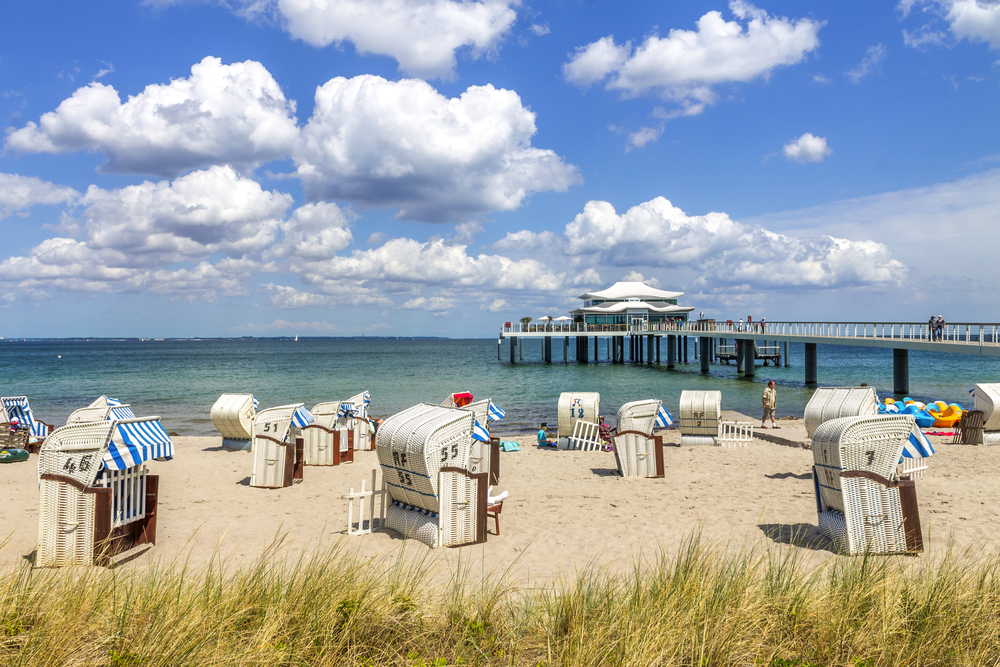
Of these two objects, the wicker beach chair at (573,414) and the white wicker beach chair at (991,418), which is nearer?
the white wicker beach chair at (991,418)

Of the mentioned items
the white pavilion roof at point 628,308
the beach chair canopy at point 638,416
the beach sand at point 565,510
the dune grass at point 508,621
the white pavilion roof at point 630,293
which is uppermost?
the white pavilion roof at point 630,293

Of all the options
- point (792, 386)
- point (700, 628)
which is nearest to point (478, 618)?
point (700, 628)

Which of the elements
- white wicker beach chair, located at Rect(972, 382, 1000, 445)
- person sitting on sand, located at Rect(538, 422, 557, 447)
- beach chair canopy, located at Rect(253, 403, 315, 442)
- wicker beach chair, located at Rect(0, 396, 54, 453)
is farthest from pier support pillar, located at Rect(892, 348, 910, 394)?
wicker beach chair, located at Rect(0, 396, 54, 453)

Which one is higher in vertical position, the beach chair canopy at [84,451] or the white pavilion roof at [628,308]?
the white pavilion roof at [628,308]

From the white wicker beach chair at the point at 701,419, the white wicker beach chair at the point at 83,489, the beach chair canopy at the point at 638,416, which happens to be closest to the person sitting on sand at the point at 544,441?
the white wicker beach chair at the point at 701,419

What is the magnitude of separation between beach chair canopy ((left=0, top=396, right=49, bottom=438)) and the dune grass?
1367 cm

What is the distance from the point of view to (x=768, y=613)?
390cm

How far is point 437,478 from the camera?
7.27 metres

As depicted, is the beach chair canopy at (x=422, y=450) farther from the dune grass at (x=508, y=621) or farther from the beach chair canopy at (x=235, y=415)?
the beach chair canopy at (x=235, y=415)

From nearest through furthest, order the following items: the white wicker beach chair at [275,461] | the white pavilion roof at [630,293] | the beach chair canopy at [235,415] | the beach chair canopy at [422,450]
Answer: the beach chair canopy at [422,450] → the white wicker beach chair at [275,461] → the beach chair canopy at [235,415] → the white pavilion roof at [630,293]

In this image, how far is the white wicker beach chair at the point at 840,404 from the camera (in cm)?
1120

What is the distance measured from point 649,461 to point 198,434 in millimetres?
16573

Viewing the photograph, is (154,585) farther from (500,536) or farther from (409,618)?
Result: (500,536)

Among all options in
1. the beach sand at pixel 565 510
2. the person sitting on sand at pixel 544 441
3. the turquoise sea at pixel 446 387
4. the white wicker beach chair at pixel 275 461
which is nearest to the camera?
the beach sand at pixel 565 510
